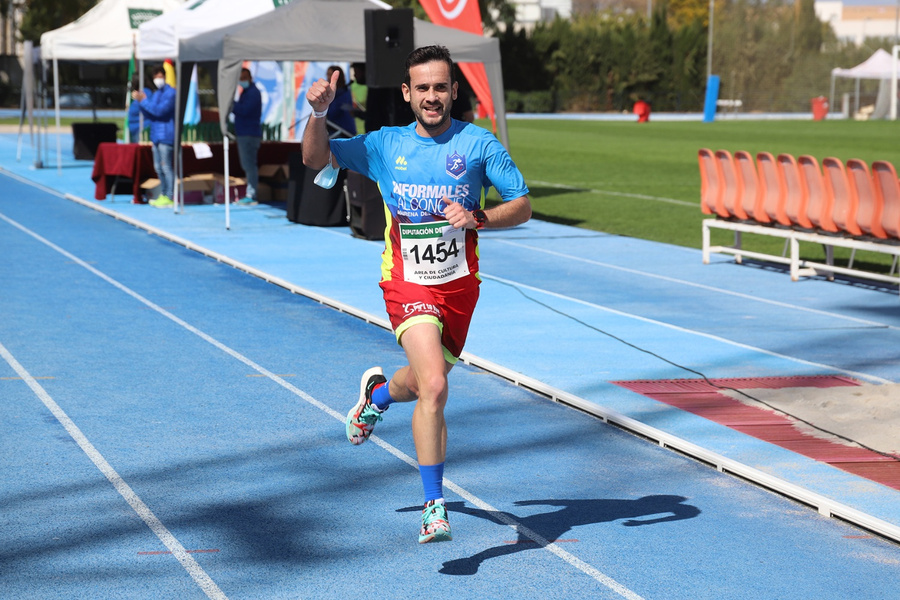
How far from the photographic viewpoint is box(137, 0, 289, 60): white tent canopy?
2030 cm

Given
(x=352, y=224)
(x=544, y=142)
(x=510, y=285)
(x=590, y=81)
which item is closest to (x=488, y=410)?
(x=510, y=285)

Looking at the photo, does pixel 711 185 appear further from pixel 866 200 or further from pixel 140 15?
pixel 140 15

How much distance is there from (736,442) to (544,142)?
116 feet

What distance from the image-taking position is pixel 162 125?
20.0 meters

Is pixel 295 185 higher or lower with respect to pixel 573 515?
higher

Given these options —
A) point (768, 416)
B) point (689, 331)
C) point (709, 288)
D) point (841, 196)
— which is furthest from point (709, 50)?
point (768, 416)

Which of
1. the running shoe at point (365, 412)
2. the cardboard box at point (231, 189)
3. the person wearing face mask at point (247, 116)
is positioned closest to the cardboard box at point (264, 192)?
the cardboard box at point (231, 189)

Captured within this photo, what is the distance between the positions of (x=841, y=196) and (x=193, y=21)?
1210 cm

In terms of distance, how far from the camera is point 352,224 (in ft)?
56.7

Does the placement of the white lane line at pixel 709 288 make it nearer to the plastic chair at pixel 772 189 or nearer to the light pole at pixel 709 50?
the plastic chair at pixel 772 189

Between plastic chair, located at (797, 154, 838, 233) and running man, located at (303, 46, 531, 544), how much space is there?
8273 mm

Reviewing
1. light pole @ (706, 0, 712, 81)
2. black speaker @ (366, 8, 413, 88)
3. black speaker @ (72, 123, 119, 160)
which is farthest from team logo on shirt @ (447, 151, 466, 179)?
light pole @ (706, 0, 712, 81)

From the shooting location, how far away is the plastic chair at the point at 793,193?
13.0 metres

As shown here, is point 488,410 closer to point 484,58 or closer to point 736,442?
point 736,442
